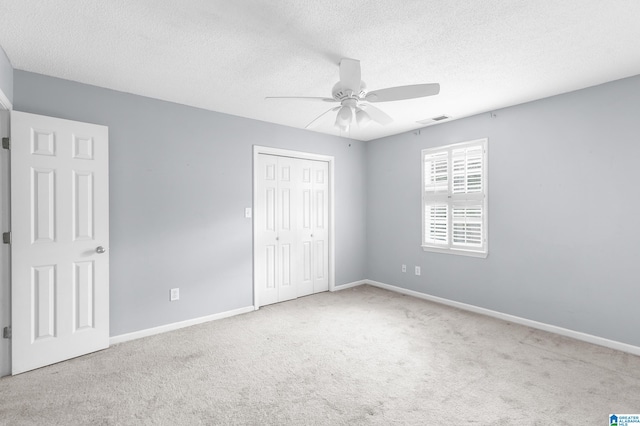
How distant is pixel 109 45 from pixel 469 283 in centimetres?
449

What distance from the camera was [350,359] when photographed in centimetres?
272

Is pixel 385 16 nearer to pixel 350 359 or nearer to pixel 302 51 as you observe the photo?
pixel 302 51

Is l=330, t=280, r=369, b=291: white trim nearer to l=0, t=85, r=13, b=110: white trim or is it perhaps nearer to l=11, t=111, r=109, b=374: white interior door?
l=11, t=111, r=109, b=374: white interior door

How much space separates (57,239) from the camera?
8.66 feet

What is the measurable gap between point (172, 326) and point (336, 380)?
203 cm

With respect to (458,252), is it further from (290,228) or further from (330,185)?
(290,228)

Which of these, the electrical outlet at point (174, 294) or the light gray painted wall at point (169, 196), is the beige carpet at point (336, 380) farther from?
the light gray painted wall at point (169, 196)

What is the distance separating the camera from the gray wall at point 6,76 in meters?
2.30

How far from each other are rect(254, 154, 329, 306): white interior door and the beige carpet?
971 millimetres

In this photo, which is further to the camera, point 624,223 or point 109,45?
point 624,223

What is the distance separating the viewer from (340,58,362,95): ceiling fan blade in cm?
211

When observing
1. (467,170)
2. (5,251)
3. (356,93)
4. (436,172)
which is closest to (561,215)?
(467,170)

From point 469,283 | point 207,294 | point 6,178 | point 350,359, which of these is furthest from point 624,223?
point 6,178

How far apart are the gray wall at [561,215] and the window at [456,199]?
109 mm
